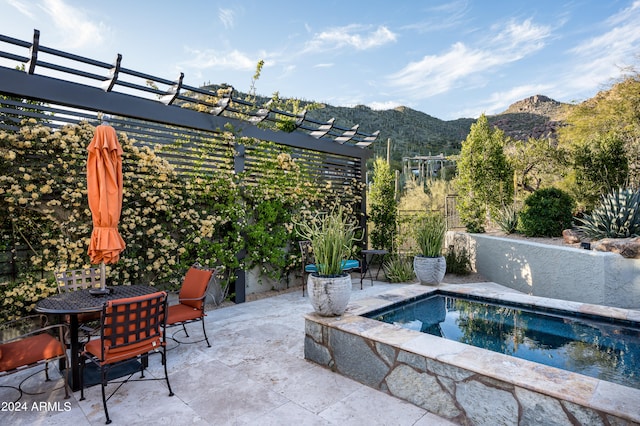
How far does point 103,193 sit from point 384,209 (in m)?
5.91

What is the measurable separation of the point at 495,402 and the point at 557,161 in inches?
370

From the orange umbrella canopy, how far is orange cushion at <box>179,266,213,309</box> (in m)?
0.85

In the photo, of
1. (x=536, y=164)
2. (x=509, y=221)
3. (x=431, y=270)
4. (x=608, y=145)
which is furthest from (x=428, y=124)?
(x=431, y=270)

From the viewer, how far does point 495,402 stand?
6.53 ft

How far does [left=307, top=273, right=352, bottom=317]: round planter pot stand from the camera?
3121mm

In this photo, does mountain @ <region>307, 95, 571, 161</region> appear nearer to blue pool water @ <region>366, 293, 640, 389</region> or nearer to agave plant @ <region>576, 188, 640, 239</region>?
agave plant @ <region>576, 188, 640, 239</region>

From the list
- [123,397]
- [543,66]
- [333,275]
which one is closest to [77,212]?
[123,397]

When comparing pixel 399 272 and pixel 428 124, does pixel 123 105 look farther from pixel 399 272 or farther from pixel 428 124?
pixel 428 124

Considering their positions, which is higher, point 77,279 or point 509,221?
point 509,221

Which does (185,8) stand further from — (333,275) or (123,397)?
(123,397)

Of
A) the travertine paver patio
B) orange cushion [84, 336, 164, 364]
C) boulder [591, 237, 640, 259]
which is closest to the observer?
the travertine paver patio

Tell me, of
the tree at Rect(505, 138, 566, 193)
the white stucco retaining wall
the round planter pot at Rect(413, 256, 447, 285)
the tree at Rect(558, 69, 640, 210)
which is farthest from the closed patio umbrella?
the tree at Rect(505, 138, 566, 193)

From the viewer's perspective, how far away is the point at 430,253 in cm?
492

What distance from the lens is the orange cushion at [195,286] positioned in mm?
3547
